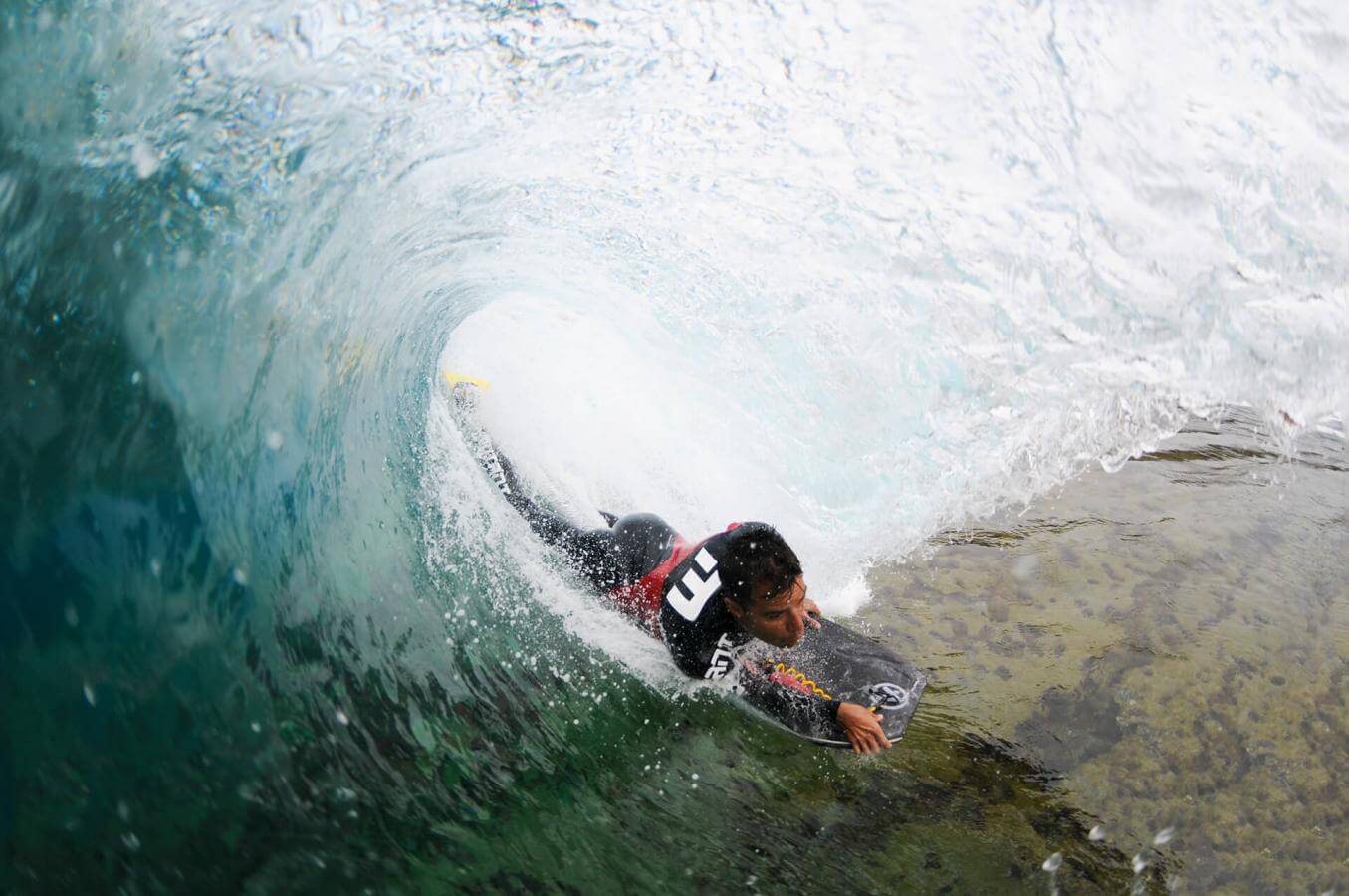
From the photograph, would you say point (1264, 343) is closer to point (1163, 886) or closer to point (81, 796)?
point (1163, 886)

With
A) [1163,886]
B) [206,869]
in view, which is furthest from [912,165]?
[206,869]

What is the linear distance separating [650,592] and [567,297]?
2.57m

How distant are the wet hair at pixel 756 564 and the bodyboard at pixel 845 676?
0.57 m

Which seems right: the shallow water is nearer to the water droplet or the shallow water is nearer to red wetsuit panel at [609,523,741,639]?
red wetsuit panel at [609,523,741,639]

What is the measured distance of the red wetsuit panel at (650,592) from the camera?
3465mm

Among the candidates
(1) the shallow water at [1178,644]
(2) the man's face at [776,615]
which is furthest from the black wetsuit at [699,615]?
(1) the shallow water at [1178,644]

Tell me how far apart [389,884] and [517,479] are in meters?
2.48

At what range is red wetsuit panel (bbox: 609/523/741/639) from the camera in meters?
3.46

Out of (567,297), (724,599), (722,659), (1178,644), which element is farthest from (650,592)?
(567,297)

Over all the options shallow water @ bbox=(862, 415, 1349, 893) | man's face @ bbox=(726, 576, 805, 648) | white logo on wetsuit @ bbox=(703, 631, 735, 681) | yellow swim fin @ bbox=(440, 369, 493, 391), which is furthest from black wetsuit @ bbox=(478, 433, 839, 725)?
yellow swim fin @ bbox=(440, 369, 493, 391)

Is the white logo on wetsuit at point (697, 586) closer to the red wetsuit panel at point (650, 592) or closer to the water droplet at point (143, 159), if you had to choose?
the red wetsuit panel at point (650, 592)

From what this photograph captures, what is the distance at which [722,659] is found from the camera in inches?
121

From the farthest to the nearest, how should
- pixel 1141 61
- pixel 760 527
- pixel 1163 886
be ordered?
pixel 1141 61, pixel 760 527, pixel 1163 886

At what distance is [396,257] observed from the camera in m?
4.17
